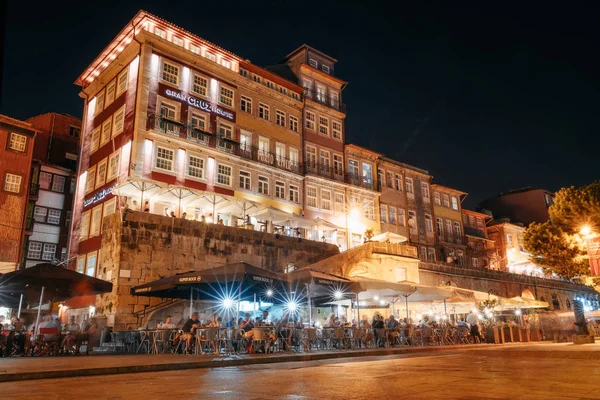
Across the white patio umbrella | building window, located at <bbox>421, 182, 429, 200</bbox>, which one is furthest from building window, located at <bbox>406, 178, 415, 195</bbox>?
the white patio umbrella

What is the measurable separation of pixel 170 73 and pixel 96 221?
403 inches

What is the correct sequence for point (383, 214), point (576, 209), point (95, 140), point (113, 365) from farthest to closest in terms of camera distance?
1. point (383, 214)
2. point (95, 140)
3. point (576, 209)
4. point (113, 365)

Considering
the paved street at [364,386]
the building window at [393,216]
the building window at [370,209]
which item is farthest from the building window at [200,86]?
the paved street at [364,386]

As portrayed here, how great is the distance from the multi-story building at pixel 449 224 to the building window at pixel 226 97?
2389 cm

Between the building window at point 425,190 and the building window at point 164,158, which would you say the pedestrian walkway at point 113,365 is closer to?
the building window at point 164,158

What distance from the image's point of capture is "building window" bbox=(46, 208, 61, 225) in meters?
39.2

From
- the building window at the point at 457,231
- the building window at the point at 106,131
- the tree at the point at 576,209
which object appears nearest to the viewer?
the tree at the point at 576,209

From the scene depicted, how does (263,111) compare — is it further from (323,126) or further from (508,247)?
(508,247)

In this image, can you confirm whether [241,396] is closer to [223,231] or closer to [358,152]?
[223,231]

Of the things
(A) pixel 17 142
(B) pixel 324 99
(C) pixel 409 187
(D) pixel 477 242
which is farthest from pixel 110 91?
(D) pixel 477 242

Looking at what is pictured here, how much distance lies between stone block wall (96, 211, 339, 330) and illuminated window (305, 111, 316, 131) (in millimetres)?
12764

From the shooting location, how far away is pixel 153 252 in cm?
2453

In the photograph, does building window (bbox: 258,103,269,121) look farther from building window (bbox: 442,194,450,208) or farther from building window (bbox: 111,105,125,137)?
building window (bbox: 442,194,450,208)

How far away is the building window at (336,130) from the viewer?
134 feet
